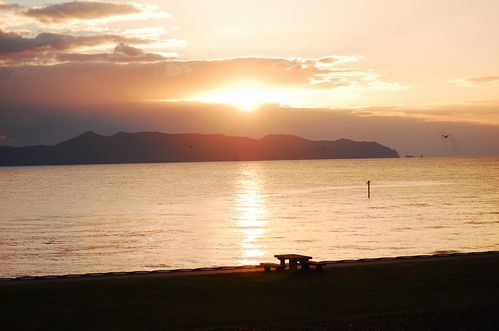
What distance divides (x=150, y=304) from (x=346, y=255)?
29.0 meters

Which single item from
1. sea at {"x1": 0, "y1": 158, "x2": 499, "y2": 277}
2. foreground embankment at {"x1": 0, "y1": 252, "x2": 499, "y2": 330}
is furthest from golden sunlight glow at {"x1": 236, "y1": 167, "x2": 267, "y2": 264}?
foreground embankment at {"x1": 0, "y1": 252, "x2": 499, "y2": 330}

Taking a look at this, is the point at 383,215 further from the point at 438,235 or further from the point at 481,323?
the point at 481,323

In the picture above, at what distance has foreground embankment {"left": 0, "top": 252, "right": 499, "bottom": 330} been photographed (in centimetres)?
1914

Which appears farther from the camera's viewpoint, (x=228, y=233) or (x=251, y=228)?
(x=251, y=228)

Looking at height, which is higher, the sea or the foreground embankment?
the foreground embankment

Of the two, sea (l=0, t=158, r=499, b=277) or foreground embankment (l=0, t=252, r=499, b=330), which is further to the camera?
sea (l=0, t=158, r=499, b=277)

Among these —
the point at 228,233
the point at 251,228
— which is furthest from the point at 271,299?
the point at 251,228

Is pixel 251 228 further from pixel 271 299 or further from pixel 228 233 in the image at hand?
pixel 271 299

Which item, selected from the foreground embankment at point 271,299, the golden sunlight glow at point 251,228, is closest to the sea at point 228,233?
the golden sunlight glow at point 251,228

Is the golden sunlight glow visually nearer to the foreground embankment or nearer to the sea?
the sea

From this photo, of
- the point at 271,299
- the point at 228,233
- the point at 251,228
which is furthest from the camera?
the point at 251,228

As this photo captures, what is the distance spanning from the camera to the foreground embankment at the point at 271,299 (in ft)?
62.8

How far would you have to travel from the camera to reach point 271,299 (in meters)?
22.4

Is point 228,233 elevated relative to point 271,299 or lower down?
lower down
